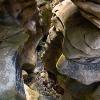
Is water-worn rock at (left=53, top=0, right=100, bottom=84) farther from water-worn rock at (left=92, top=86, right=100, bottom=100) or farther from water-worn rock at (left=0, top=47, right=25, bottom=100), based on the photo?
water-worn rock at (left=0, top=47, right=25, bottom=100)

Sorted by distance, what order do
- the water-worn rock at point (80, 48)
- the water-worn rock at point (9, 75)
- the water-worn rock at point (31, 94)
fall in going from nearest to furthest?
the water-worn rock at point (80, 48), the water-worn rock at point (9, 75), the water-worn rock at point (31, 94)

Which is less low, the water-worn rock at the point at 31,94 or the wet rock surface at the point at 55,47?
the wet rock surface at the point at 55,47

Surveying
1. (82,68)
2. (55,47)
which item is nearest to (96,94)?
(82,68)

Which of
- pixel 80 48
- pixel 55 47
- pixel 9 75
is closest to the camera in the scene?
pixel 80 48

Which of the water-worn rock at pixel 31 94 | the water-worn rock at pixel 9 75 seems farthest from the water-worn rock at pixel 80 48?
the water-worn rock at pixel 31 94

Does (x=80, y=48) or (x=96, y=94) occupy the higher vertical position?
(x=80, y=48)

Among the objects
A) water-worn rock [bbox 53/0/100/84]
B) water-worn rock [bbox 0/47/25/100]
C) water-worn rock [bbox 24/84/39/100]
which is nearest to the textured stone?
water-worn rock [bbox 53/0/100/84]

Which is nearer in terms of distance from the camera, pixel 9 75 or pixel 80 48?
pixel 80 48

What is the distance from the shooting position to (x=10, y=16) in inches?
38.8

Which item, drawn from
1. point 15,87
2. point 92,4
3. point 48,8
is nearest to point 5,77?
point 15,87

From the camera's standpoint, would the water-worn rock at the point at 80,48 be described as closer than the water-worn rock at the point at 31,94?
Yes

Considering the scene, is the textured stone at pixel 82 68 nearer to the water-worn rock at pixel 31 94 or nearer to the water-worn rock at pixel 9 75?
the water-worn rock at pixel 9 75

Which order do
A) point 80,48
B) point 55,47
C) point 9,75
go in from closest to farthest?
1. point 80,48
2. point 9,75
3. point 55,47

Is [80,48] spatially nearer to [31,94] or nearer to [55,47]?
[55,47]
